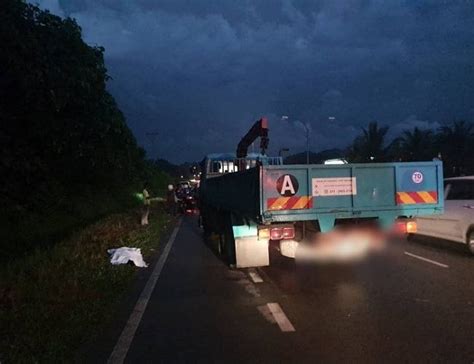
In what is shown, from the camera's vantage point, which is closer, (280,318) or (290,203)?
(280,318)

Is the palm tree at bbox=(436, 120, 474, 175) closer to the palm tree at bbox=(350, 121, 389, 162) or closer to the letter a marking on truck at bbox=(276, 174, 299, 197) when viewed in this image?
the palm tree at bbox=(350, 121, 389, 162)

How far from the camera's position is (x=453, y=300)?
25.2 ft

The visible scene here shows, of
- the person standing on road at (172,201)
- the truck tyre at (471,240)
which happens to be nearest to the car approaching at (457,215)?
the truck tyre at (471,240)

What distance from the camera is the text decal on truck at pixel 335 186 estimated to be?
8797 millimetres

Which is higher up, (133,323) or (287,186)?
(287,186)

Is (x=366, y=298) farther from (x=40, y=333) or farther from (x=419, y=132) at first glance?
(x=419, y=132)

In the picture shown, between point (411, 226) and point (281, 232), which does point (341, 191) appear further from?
point (411, 226)

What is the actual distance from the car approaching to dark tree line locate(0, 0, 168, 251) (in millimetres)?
10809

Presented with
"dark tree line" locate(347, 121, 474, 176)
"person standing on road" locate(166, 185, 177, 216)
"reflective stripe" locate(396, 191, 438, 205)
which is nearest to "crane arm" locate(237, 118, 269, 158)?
"reflective stripe" locate(396, 191, 438, 205)

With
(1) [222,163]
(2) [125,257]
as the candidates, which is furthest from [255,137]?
(2) [125,257]

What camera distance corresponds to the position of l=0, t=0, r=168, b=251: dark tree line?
1572 centimetres

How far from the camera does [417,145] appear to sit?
51.4 meters

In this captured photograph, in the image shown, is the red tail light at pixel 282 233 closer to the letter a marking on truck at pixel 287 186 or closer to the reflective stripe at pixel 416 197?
the letter a marking on truck at pixel 287 186

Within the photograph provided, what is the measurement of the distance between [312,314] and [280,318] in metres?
0.46
